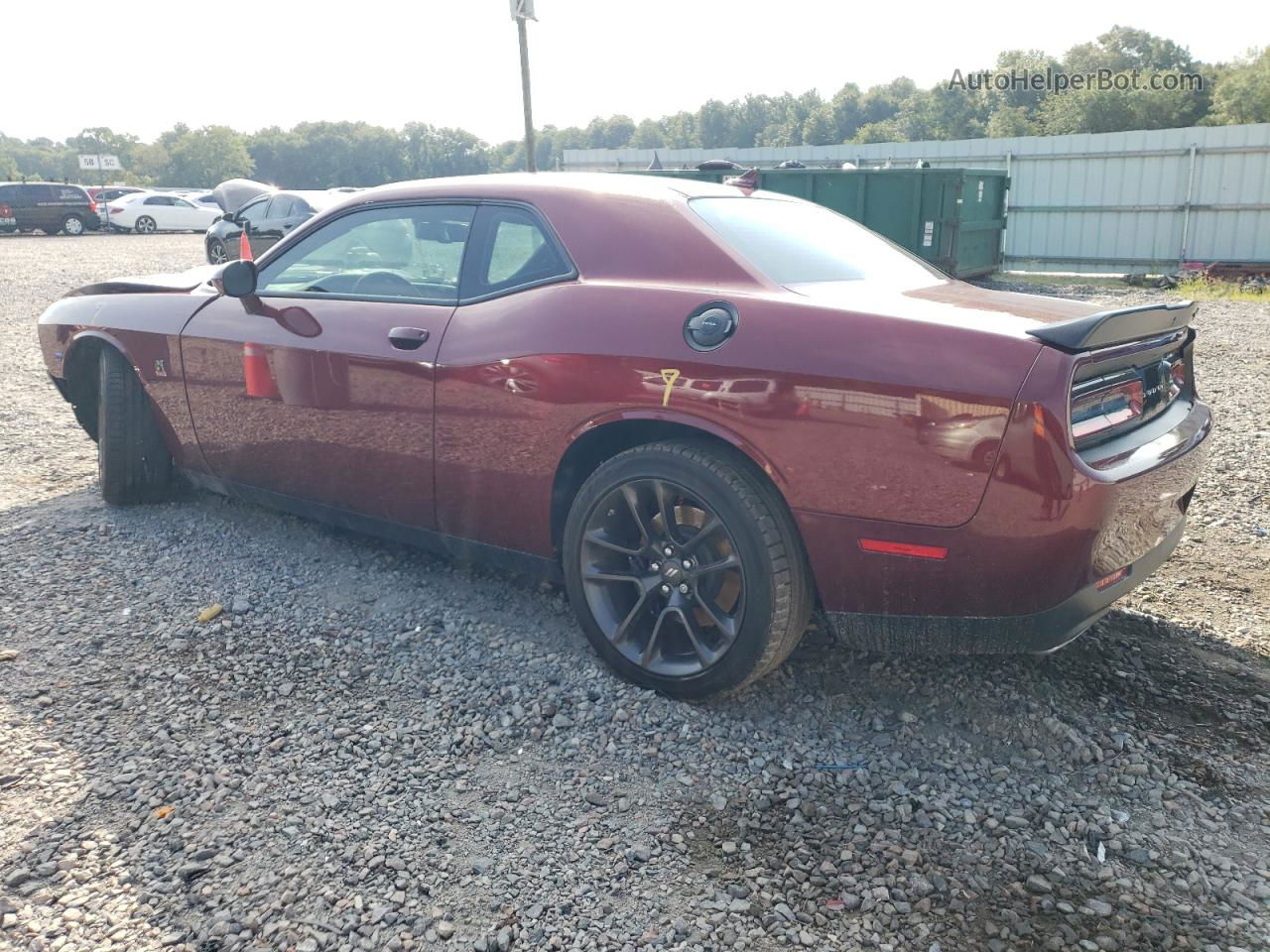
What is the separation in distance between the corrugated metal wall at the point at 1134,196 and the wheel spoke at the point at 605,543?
19191 millimetres

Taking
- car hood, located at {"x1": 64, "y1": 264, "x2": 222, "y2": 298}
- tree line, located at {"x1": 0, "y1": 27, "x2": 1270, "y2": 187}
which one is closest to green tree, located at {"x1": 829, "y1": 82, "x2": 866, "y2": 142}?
tree line, located at {"x1": 0, "y1": 27, "x2": 1270, "y2": 187}

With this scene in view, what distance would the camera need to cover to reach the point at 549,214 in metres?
3.46

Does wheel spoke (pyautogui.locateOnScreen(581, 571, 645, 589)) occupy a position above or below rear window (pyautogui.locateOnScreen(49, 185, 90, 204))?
below

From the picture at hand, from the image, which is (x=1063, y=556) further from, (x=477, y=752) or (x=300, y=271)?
(x=300, y=271)

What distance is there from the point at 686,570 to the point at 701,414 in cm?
48

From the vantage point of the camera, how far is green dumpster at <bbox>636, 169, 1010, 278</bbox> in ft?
48.2

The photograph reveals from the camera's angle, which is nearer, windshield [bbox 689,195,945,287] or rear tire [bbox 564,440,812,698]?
rear tire [bbox 564,440,812,698]

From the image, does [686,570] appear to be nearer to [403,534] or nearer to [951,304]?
[951,304]

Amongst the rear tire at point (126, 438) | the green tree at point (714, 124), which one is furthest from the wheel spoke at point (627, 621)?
the green tree at point (714, 124)

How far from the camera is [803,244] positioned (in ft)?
11.5

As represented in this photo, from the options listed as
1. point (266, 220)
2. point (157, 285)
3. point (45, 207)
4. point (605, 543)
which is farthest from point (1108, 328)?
point (45, 207)

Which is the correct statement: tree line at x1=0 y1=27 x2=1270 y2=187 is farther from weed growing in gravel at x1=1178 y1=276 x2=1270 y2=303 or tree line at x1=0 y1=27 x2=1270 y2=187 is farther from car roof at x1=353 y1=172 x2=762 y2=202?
car roof at x1=353 y1=172 x2=762 y2=202

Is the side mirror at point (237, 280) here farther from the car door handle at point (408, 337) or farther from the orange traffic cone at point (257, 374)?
the car door handle at point (408, 337)

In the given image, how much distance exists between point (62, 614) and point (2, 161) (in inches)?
5173
